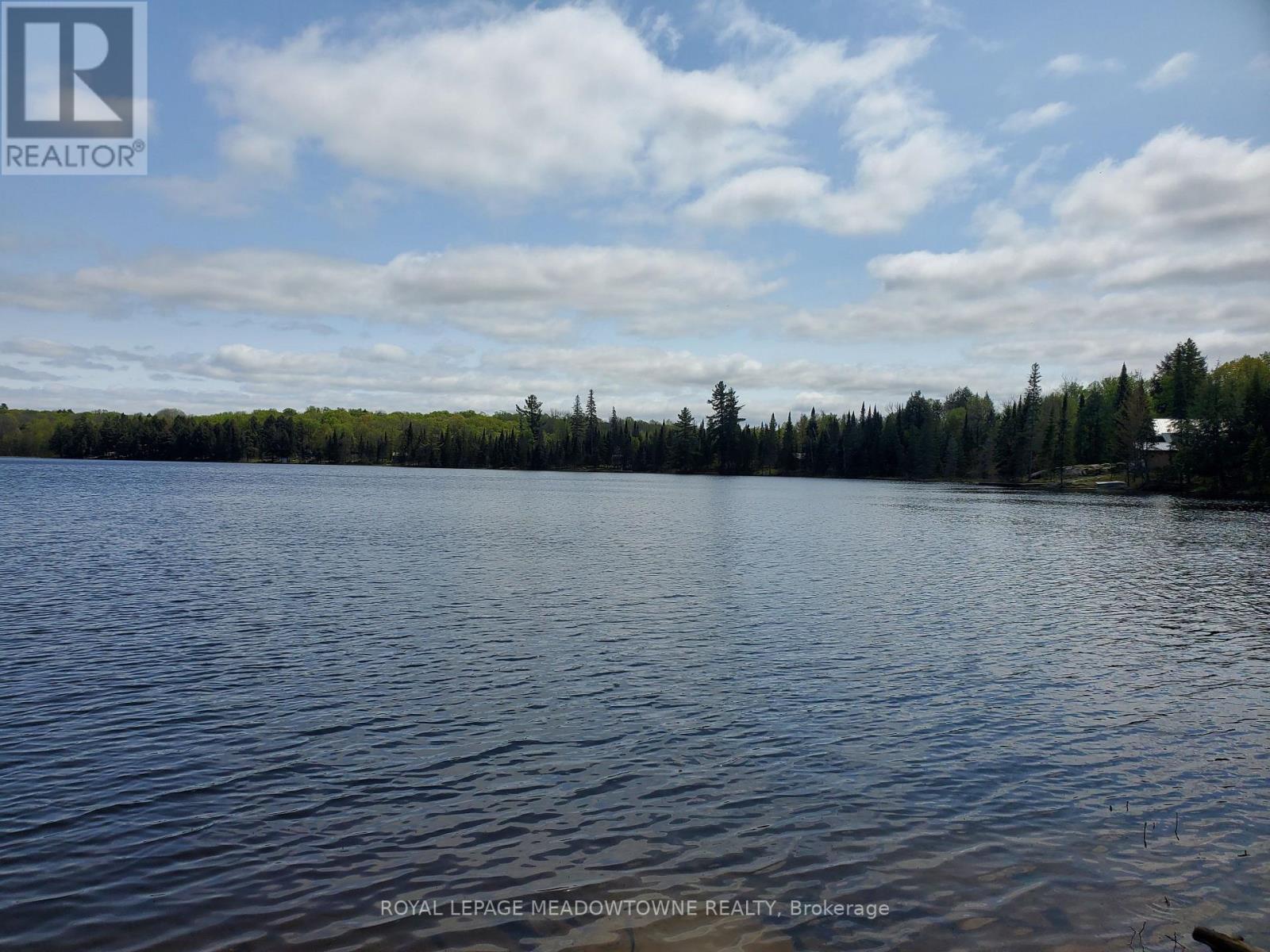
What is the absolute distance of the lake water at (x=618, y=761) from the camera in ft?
32.4

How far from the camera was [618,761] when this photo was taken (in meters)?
14.6

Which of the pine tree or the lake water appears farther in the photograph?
the pine tree

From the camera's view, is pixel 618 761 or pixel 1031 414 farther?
pixel 1031 414

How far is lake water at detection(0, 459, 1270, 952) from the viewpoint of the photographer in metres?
9.89

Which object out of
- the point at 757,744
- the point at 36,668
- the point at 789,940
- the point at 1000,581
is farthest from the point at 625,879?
the point at 1000,581

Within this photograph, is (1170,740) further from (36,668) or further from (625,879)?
(36,668)

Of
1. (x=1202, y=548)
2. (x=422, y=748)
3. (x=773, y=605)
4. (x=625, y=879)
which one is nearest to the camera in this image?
(x=625, y=879)

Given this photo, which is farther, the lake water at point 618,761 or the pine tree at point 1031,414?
the pine tree at point 1031,414

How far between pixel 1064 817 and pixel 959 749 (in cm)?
299

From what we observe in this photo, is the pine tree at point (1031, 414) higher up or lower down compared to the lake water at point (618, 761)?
higher up

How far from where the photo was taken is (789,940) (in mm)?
9352

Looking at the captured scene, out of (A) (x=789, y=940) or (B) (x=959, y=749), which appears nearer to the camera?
(A) (x=789, y=940)

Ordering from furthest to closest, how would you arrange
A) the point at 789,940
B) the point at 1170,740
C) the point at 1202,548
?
the point at 1202,548 → the point at 1170,740 → the point at 789,940

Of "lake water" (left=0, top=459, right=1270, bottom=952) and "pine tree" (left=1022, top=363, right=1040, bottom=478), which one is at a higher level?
"pine tree" (left=1022, top=363, right=1040, bottom=478)
